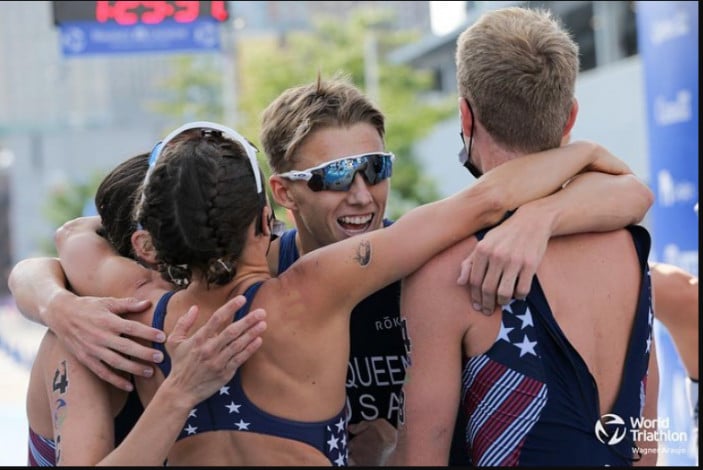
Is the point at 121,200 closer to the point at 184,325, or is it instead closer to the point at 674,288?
the point at 184,325

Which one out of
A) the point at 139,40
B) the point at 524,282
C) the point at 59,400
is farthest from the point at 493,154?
the point at 139,40

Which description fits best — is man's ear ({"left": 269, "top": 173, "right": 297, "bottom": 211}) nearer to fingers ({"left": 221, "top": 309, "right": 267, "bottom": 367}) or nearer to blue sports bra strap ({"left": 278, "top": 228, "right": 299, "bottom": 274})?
blue sports bra strap ({"left": 278, "top": 228, "right": 299, "bottom": 274})

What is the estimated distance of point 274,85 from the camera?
2475cm

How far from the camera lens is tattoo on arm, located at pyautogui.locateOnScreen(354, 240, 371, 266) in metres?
2.09

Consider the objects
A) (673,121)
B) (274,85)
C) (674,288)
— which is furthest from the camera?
(274,85)

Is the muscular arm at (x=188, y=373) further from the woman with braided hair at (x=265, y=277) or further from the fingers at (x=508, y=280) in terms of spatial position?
the fingers at (x=508, y=280)

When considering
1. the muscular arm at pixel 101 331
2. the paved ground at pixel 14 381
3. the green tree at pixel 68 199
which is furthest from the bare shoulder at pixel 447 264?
the green tree at pixel 68 199

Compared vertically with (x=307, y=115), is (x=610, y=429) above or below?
below

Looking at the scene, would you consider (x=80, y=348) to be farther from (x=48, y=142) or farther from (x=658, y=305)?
(x=48, y=142)

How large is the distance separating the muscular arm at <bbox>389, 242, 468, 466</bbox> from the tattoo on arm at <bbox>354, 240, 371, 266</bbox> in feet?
0.48

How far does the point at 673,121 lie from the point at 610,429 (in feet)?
10.1

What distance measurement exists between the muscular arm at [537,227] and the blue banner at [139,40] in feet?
21.4

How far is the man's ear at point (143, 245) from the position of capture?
7.70 ft

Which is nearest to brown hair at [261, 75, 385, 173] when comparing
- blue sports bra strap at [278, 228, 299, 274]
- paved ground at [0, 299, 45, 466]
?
blue sports bra strap at [278, 228, 299, 274]
